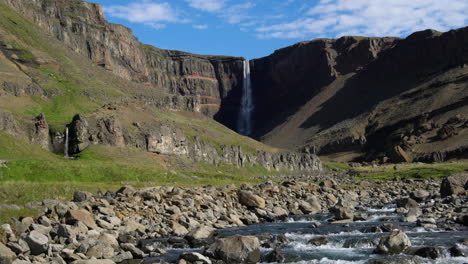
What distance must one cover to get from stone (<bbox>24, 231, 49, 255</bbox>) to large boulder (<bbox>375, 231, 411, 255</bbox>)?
714 inches

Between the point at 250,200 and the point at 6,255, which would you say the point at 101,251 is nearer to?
the point at 6,255

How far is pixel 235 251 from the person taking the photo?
2486 centimetres

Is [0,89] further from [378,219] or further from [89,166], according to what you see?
[378,219]

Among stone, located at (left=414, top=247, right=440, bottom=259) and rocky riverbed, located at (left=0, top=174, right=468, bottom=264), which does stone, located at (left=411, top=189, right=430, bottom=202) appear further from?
stone, located at (left=414, top=247, right=440, bottom=259)

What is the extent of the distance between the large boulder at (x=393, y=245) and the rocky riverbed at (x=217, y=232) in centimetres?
6

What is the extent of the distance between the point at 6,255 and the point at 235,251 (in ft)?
36.8

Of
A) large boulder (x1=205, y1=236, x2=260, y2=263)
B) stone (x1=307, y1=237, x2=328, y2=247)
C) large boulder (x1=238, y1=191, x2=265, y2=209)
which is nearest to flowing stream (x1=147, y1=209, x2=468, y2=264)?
stone (x1=307, y1=237, x2=328, y2=247)

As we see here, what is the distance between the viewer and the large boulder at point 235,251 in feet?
81.0

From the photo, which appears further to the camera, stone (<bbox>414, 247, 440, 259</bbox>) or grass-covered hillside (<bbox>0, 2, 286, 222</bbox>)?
grass-covered hillside (<bbox>0, 2, 286, 222</bbox>)

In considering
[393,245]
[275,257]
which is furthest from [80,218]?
[393,245]

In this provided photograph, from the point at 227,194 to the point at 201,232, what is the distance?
17.9m

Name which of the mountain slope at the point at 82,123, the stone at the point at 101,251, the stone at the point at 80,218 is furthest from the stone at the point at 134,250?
the mountain slope at the point at 82,123

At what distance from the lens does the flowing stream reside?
2470 centimetres

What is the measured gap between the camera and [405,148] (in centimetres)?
19900
